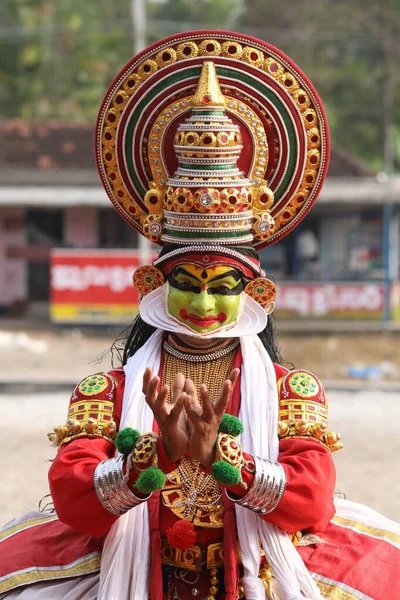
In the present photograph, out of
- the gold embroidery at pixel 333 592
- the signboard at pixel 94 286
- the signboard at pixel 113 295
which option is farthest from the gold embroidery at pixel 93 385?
the signboard at pixel 94 286

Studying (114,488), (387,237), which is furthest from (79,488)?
(387,237)

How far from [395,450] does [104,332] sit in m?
9.69

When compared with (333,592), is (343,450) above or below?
below

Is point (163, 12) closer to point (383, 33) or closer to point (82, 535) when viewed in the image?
point (383, 33)

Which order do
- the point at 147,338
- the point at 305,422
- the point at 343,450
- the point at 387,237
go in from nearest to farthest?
the point at 305,422, the point at 147,338, the point at 343,450, the point at 387,237

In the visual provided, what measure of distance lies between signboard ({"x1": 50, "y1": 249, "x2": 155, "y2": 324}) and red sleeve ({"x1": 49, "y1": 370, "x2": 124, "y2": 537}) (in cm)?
1496

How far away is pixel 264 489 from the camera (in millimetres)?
3215

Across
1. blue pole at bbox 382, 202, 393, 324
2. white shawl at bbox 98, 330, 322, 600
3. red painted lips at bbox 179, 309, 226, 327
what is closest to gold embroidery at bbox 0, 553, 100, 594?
Answer: white shawl at bbox 98, 330, 322, 600

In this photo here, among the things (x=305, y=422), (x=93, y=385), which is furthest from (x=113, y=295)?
(x=305, y=422)

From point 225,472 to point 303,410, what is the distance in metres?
0.51

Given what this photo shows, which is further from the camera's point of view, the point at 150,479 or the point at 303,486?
the point at 303,486

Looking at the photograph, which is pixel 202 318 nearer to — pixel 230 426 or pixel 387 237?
pixel 230 426

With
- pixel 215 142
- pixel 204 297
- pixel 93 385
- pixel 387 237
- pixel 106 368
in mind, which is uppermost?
pixel 387 237

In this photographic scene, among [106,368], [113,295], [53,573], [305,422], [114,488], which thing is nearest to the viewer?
[114,488]
